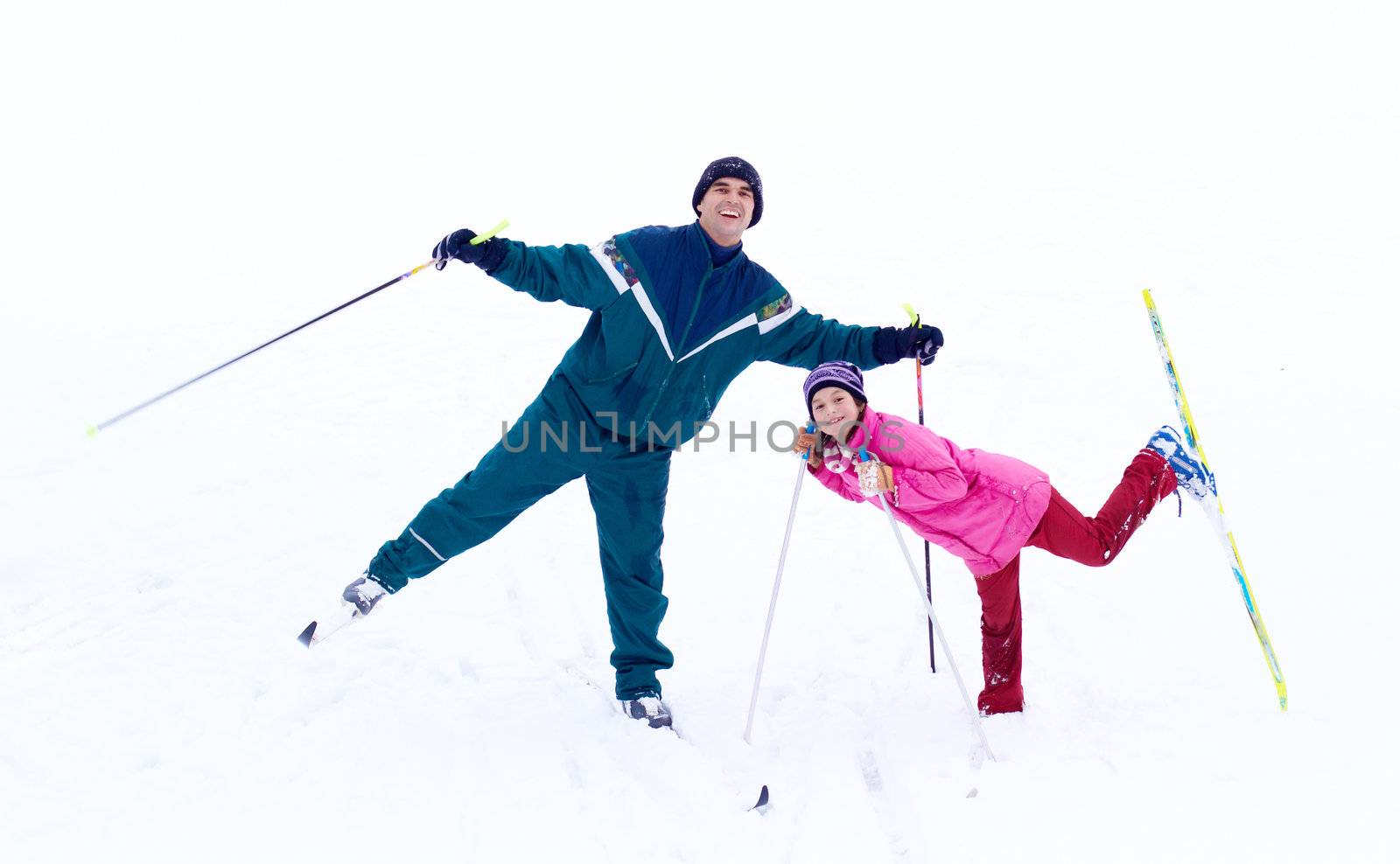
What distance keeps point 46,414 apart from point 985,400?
570 centimetres

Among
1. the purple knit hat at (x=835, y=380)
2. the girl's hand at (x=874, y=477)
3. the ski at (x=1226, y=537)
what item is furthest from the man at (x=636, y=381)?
the ski at (x=1226, y=537)

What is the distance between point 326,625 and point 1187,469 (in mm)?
3153

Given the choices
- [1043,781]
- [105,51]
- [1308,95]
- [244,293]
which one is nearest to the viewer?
[1043,781]

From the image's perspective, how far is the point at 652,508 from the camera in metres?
3.66

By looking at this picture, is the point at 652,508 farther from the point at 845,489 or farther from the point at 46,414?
the point at 46,414

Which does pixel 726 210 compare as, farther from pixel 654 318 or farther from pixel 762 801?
pixel 762 801

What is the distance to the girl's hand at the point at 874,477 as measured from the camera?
3.25m

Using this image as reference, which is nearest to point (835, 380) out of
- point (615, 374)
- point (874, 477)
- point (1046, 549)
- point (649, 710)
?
point (874, 477)

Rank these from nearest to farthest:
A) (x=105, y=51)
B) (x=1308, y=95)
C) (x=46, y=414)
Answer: (x=46, y=414)
(x=1308, y=95)
(x=105, y=51)

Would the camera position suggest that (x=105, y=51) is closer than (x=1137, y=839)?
No

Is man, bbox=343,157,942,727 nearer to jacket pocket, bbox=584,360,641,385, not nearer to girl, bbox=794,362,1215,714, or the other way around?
jacket pocket, bbox=584,360,641,385

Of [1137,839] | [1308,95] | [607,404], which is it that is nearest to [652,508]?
[607,404]

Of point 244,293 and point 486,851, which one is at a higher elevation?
point 244,293

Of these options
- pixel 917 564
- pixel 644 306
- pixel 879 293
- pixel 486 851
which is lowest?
pixel 486 851
